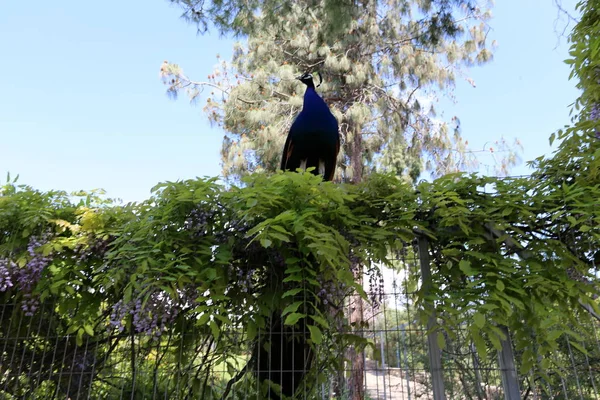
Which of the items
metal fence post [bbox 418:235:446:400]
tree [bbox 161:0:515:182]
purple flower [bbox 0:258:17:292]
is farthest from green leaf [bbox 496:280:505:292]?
tree [bbox 161:0:515:182]

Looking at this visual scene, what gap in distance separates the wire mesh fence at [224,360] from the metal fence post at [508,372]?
0.4 inches

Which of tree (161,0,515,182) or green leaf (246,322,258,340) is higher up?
tree (161,0,515,182)

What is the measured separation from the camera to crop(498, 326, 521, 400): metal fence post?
1.84 m

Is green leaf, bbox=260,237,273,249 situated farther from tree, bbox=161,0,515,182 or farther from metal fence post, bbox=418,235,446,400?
tree, bbox=161,0,515,182

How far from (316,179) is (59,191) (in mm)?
1518

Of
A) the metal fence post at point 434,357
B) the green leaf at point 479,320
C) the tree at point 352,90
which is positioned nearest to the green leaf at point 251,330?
the metal fence post at point 434,357

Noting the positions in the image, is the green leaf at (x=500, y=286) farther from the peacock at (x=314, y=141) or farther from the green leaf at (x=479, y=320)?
the peacock at (x=314, y=141)

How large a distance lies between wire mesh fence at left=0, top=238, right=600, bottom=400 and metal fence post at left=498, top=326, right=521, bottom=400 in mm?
10

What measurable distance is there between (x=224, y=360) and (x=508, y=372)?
52.0 inches

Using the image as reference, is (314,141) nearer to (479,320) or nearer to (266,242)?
(266,242)

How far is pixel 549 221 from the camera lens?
1.96 meters

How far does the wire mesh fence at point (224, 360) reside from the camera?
2.08 m

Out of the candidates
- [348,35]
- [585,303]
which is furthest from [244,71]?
[585,303]

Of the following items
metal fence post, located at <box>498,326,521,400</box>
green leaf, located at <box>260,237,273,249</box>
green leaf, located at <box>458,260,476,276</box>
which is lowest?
metal fence post, located at <box>498,326,521,400</box>
